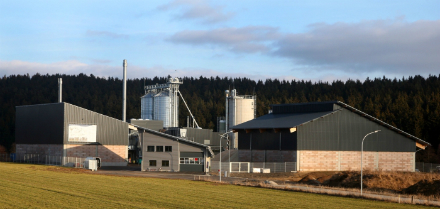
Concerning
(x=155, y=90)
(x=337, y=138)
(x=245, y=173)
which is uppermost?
(x=155, y=90)

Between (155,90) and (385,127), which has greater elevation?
(155,90)

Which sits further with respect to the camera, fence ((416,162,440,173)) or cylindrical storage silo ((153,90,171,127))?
cylindrical storage silo ((153,90,171,127))

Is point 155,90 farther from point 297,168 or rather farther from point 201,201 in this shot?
point 201,201

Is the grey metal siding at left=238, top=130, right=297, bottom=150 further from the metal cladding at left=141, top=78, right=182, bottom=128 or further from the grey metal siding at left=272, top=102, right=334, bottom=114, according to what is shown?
the metal cladding at left=141, top=78, right=182, bottom=128

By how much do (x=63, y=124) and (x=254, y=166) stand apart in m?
32.4

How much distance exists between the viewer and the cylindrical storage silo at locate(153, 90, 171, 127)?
111125mm

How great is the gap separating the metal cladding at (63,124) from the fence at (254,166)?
23240 millimetres

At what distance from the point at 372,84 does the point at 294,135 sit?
463ft

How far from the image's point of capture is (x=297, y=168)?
65.4 meters

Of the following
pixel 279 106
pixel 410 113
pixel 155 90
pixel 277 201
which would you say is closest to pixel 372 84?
pixel 410 113

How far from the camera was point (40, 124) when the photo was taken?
291 feet

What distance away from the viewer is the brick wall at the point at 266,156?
67250 mm

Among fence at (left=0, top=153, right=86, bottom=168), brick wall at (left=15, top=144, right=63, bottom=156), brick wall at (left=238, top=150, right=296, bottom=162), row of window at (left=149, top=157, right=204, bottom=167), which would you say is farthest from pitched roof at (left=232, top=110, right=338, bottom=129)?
brick wall at (left=15, top=144, right=63, bottom=156)

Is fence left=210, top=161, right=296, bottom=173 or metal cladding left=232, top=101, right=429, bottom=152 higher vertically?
metal cladding left=232, top=101, right=429, bottom=152
